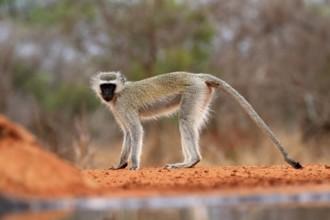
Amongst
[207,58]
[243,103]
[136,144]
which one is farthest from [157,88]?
[207,58]

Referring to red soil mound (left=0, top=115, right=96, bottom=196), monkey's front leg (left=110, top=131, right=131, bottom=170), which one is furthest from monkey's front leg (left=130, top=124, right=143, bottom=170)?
red soil mound (left=0, top=115, right=96, bottom=196)

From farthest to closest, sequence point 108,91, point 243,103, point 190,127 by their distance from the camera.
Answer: point 108,91, point 190,127, point 243,103

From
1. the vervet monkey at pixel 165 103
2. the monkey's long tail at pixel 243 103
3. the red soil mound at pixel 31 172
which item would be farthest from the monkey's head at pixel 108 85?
the red soil mound at pixel 31 172

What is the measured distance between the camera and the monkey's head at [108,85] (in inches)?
487

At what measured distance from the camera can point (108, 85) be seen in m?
12.5

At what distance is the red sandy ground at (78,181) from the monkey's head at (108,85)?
2.52 meters

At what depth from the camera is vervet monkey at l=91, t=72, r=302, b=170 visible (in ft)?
37.9

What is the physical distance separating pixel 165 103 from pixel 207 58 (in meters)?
16.4

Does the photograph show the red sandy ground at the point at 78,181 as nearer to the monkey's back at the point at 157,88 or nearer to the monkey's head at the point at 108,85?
the monkey's back at the point at 157,88

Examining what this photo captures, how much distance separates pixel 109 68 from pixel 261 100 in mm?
5380

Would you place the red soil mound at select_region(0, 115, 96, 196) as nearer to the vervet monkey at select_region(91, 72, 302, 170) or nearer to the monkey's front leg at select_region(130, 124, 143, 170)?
the monkey's front leg at select_region(130, 124, 143, 170)

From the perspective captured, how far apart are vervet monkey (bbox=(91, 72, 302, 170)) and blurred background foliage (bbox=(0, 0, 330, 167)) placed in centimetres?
826

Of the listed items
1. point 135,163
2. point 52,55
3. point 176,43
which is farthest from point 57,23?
point 135,163

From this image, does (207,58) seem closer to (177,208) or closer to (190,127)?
(190,127)
